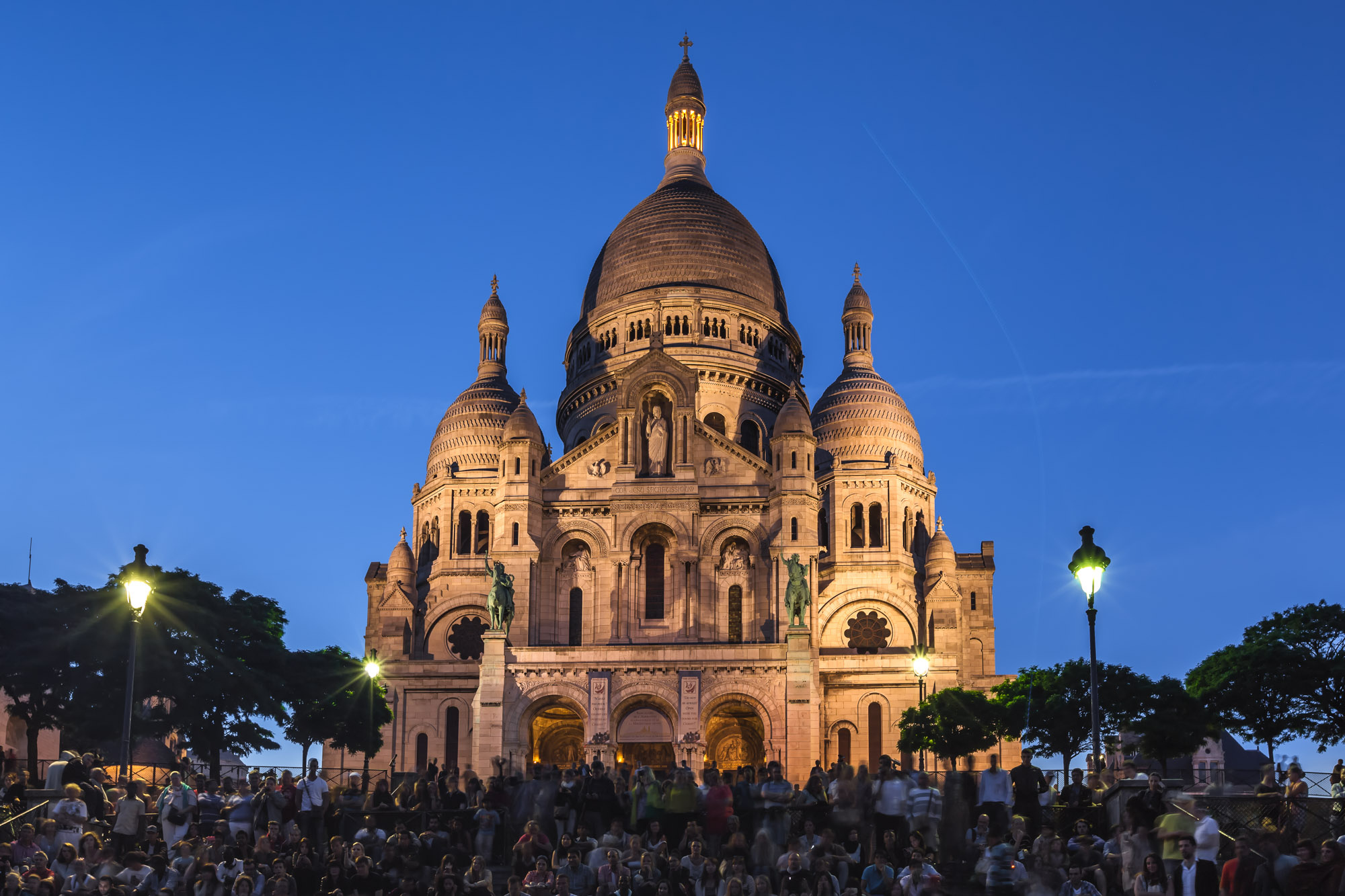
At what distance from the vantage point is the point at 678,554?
6025 centimetres

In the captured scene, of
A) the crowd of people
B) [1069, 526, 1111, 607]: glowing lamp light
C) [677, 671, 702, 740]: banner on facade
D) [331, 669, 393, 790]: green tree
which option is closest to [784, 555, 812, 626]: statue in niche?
[677, 671, 702, 740]: banner on facade

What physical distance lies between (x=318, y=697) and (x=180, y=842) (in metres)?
33.6

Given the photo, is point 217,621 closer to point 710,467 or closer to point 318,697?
point 318,697

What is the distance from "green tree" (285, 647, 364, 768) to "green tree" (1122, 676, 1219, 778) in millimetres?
29554

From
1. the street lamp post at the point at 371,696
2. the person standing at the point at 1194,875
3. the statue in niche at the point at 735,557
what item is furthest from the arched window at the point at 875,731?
the person standing at the point at 1194,875

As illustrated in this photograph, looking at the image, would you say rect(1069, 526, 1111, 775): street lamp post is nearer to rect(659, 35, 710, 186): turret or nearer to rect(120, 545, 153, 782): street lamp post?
rect(120, 545, 153, 782): street lamp post

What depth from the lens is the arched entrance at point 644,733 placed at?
5622 cm

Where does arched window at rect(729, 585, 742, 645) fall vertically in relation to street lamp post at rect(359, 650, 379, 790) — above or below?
above

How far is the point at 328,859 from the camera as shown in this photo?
24.4m

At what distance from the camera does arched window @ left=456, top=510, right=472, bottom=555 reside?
2985 inches

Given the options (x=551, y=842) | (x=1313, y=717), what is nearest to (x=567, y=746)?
(x=1313, y=717)

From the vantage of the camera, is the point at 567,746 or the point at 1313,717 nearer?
the point at 1313,717

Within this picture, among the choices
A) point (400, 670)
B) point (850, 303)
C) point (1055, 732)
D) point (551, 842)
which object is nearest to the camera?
point (551, 842)

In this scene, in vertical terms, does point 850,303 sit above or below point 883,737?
above
